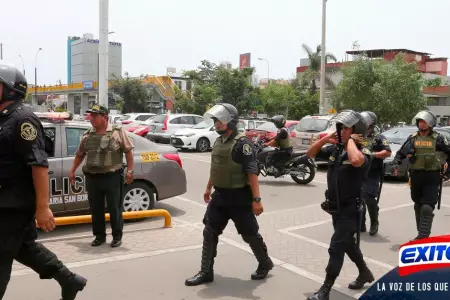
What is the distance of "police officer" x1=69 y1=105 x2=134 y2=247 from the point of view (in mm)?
5352

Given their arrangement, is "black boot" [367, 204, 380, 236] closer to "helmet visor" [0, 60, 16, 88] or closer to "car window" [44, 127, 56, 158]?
"car window" [44, 127, 56, 158]

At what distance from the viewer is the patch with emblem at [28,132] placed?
293 cm

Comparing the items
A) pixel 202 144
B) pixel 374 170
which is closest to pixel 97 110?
pixel 374 170

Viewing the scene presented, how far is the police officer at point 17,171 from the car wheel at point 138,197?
3.49 metres

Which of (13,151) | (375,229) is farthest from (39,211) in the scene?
(375,229)

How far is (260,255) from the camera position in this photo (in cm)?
451

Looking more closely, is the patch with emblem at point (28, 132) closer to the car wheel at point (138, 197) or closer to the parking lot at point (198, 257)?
the parking lot at point (198, 257)

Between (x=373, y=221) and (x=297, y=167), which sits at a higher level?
(x=297, y=167)

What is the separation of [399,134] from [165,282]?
34.8ft

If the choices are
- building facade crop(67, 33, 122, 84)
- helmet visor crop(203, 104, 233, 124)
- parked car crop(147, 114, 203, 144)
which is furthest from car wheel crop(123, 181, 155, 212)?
building facade crop(67, 33, 122, 84)

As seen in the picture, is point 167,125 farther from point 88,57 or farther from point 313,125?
point 88,57

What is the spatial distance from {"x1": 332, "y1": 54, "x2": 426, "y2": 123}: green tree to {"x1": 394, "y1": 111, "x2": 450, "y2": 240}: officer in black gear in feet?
57.2

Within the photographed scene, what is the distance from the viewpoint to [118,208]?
216 inches

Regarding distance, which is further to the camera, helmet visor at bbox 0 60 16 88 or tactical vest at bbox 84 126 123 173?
tactical vest at bbox 84 126 123 173
